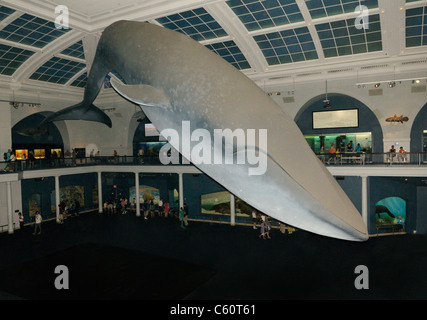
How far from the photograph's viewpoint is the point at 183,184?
2325cm

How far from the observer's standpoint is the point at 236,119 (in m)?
2.36

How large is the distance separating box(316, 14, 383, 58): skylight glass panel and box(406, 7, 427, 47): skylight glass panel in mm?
1440

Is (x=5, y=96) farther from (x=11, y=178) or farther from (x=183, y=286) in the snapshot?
(x=183, y=286)

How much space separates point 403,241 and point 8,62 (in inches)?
1087

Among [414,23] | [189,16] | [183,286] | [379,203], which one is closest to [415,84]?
[414,23]

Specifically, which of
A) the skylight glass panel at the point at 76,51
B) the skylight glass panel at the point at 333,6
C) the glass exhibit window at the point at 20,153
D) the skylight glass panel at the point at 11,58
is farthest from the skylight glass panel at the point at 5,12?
the skylight glass panel at the point at 333,6

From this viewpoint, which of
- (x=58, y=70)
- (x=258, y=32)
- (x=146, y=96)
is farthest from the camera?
(x=58, y=70)

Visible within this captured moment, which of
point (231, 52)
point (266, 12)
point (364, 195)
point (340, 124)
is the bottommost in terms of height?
point (364, 195)

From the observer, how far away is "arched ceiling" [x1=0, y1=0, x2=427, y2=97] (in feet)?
53.8

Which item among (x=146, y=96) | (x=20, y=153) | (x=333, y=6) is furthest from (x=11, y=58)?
(x=146, y=96)

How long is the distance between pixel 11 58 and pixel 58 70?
3727 millimetres

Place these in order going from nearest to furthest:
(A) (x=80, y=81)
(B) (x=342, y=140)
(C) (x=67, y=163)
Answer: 1. (C) (x=67, y=163)
2. (B) (x=342, y=140)
3. (A) (x=80, y=81)

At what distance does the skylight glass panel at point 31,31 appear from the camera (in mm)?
17641

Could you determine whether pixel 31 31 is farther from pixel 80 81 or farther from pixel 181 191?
pixel 181 191
